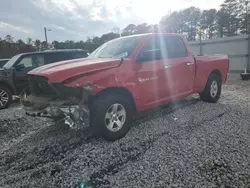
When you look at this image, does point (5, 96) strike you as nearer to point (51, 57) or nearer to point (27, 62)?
point (27, 62)

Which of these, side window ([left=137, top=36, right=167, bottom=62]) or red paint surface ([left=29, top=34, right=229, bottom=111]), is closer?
red paint surface ([left=29, top=34, right=229, bottom=111])

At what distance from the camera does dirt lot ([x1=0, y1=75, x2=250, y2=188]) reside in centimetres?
231

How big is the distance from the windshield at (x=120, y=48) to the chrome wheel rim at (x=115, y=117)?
101 centimetres

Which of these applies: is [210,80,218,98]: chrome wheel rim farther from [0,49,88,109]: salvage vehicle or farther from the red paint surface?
[0,49,88,109]: salvage vehicle

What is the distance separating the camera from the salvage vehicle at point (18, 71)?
641 centimetres

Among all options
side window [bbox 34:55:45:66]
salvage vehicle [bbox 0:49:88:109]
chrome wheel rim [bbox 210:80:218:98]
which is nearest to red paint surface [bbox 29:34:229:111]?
chrome wheel rim [bbox 210:80:218:98]

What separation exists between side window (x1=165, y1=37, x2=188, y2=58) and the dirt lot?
1452mm

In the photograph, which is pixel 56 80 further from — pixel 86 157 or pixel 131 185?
pixel 131 185

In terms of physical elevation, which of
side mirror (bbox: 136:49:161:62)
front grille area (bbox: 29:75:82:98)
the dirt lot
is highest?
side mirror (bbox: 136:49:161:62)

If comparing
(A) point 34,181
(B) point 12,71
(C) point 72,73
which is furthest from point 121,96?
(B) point 12,71

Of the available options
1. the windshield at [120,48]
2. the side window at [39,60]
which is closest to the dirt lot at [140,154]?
the windshield at [120,48]

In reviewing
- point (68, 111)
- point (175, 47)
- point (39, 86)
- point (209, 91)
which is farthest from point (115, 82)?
point (209, 91)

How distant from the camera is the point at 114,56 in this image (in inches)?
150

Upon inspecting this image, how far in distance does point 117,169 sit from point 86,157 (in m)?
0.59
